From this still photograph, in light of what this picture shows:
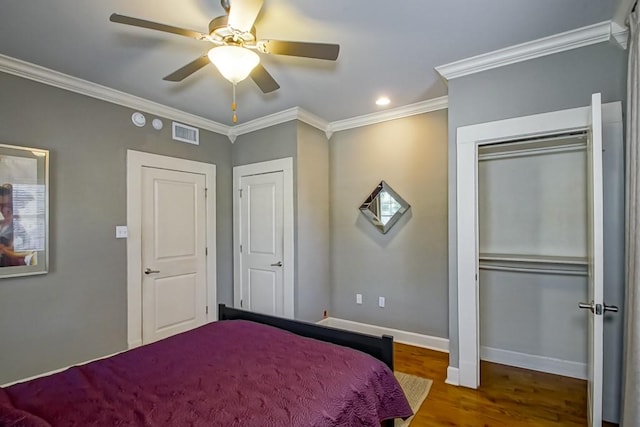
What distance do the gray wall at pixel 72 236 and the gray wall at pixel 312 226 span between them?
1715 mm

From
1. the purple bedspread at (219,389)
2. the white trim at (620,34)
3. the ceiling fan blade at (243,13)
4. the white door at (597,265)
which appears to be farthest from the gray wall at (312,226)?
the white trim at (620,34)

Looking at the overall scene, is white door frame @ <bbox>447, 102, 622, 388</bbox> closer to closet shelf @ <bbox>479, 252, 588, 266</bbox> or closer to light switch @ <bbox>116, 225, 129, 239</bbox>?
closet shelf @ <bbox>479, 252, 588, 266</bbox>

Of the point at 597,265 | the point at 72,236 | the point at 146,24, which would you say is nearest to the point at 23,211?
the point at 72,236

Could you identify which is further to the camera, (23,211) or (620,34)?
(23,211)

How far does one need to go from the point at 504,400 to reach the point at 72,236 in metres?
3.82

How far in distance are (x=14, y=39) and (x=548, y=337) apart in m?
4.81

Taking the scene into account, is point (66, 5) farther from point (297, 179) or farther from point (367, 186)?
point (367, 186)

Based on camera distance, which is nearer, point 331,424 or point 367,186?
point 331,424

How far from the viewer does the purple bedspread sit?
117 cm

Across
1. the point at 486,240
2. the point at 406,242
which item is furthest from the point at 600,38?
the point at 406,242

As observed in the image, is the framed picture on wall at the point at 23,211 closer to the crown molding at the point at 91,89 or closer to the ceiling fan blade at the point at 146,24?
the crown molding at the point at 91,89

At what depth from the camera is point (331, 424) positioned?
1.21m

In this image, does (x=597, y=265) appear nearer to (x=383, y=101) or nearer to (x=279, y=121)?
(x=383, y=101)

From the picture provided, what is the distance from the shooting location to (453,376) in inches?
103
